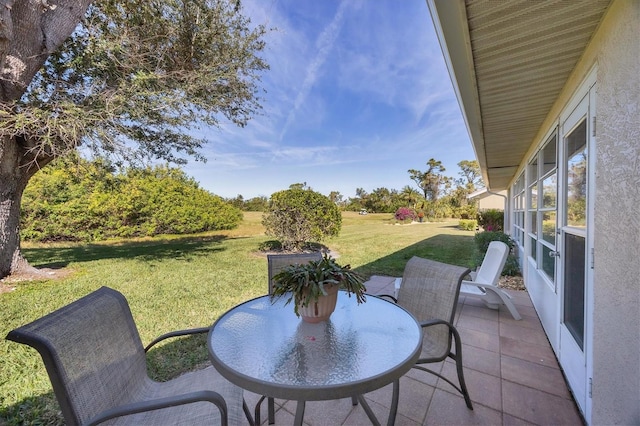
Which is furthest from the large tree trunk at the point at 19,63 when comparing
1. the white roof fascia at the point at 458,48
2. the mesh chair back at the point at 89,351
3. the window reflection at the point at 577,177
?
the window reflection at the point at 577,177

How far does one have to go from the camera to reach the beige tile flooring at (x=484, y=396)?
1776 mm

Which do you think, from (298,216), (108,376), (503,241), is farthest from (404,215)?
(108,376)

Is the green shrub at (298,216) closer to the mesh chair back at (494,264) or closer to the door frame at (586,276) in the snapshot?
the mesh chair back at (494,264)

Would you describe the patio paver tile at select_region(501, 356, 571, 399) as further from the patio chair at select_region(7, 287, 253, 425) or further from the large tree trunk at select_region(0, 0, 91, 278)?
the large tree trunk at select_region(0, 0, 91, 278)

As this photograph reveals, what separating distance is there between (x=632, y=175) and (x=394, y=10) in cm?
418

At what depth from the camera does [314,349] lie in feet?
4.61

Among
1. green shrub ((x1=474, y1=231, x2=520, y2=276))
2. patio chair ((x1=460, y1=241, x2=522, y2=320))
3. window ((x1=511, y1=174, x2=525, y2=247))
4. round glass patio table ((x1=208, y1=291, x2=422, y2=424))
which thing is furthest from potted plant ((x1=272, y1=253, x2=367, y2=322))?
window ((x1=511, y1=174, x2=525, y2=247))

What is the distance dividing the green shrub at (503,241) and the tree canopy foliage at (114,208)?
8.75m

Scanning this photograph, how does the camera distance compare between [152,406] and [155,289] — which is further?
[155,289]

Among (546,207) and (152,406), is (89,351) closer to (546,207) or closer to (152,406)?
(152,406)

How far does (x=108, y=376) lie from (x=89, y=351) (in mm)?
164

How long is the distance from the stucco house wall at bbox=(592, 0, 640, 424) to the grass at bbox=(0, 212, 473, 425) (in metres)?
2.92

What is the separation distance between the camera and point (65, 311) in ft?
4.01

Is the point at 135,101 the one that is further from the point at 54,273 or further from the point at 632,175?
the point at 632,175
